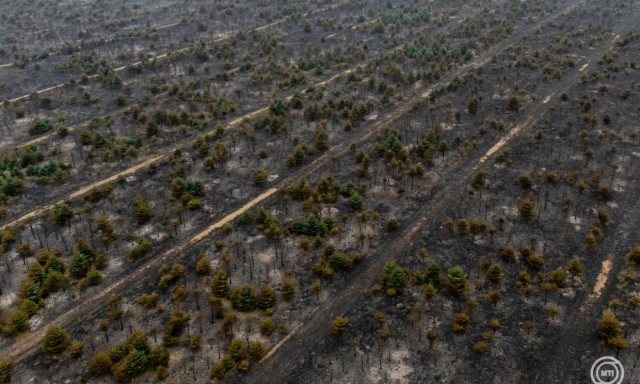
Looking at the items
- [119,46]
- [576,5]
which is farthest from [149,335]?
[576,5]

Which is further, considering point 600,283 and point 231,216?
point 231,216

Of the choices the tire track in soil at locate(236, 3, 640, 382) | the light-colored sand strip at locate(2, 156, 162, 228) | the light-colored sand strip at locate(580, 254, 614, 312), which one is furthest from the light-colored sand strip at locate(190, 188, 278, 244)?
the light-colored sand strip at locate(580, 254, 614, 312)

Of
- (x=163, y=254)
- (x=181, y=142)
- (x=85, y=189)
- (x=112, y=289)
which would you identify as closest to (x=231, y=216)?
(x=163, y=254)

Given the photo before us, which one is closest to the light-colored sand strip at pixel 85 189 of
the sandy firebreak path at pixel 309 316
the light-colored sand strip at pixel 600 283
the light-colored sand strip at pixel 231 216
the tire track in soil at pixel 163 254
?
the tire track in soil at pixel 163 254

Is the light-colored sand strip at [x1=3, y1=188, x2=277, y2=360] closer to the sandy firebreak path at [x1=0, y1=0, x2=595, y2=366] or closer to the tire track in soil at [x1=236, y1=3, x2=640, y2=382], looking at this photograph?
the sandy firebreak path at [x1=0, y1=0, x2=595, y2=366]

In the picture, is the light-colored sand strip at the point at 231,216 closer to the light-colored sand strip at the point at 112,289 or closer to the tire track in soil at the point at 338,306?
the light-colored sand strip at the point at 112,289

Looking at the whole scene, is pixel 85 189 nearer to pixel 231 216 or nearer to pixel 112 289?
pixel 231 216

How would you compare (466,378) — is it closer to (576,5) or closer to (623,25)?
(623,25)

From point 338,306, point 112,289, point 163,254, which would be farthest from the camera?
point 163,254
